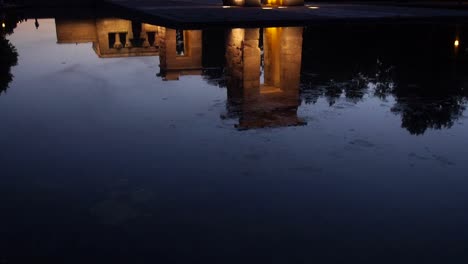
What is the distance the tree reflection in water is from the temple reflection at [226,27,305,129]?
0.68 m

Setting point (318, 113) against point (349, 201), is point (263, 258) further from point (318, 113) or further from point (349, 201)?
point (318, 113)

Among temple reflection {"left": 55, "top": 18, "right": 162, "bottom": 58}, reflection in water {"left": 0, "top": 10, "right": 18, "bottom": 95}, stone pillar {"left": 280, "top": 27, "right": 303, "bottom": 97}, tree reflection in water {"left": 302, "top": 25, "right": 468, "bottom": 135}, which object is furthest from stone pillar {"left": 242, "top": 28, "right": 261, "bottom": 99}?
reflection in water {"left": 0, "top": 10, "right": 18, "bottom": 95}

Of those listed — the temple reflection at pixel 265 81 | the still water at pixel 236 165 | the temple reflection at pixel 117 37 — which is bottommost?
the still water at pixel 236 165

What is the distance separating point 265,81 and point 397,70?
5.92m

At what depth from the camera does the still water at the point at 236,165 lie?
5.76 metres

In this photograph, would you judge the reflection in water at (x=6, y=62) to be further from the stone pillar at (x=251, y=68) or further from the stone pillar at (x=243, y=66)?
the stone pillar at (x=251, y=68)

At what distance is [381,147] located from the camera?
9.36 meters

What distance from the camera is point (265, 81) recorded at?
16.2m

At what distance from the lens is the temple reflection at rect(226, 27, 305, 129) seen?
454 inches

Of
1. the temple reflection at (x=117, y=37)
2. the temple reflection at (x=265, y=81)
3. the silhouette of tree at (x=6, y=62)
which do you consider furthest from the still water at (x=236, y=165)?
the temple reflection at (x=117, y=37)

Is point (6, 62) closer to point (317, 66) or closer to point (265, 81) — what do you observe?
point (265, 81)

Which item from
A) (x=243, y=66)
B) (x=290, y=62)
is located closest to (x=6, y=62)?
(x=243, y=66)

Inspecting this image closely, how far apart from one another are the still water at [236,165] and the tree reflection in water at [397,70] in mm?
116

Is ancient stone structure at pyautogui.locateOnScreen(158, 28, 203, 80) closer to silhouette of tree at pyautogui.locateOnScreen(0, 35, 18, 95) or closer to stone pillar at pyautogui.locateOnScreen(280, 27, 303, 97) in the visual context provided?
stone pillar at pyautogui.locateOnScreen(280, 27, 303, 97)
